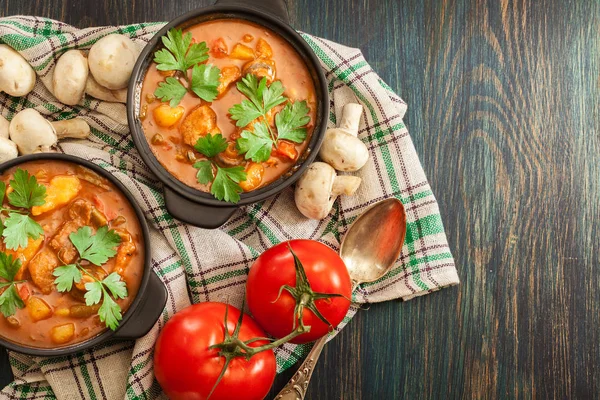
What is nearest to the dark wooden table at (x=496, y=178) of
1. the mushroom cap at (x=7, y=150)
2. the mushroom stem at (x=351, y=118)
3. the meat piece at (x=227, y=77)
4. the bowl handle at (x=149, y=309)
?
the mushroom stem at (x=351, y=118)

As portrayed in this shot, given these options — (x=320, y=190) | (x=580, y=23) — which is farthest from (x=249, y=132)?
(x=580, y=23)

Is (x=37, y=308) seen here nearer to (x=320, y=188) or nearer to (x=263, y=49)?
(x=320, y=188)

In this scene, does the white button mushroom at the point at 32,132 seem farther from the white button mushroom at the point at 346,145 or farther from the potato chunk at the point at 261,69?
the white button mushroom at the point at 346,145

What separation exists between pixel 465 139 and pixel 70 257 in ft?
5.60

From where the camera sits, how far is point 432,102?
283cm

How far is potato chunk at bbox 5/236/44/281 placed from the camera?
2.30m

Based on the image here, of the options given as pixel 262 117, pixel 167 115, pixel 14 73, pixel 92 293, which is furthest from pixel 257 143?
pixel 14 73

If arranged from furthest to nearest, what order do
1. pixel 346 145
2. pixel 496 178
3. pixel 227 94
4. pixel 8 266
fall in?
1. pixel 496 178
2. pixel 346 145
3. pixel 227 94
4. pixel 8 266

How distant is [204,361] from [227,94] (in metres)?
1.00

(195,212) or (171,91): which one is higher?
(171,91)

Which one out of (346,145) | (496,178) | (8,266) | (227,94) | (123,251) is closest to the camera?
(8,266)

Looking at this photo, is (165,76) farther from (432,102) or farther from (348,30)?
(432,102)

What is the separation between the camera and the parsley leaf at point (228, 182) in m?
2.40

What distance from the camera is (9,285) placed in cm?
227
